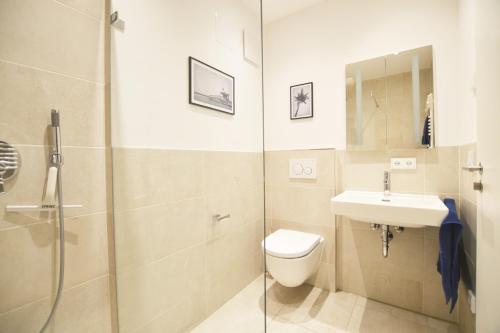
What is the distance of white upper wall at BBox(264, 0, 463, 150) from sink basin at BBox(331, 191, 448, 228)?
0.44 metres

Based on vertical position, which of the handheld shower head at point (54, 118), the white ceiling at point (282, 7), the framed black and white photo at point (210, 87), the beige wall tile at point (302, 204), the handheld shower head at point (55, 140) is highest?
the white ceiling at point (282, 7)

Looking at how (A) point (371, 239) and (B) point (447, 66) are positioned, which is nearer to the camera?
(B) point (447, 66)

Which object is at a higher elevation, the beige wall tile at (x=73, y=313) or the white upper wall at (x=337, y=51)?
the white upper wall at (x=337, y=51)

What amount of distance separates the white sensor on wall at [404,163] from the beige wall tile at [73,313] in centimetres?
190

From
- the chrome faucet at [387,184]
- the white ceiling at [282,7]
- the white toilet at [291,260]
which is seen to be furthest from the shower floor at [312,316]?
the white ceiling at [282,7]

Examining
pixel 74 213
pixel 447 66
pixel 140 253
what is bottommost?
pixel 140 253

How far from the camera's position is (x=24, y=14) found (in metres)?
0.79

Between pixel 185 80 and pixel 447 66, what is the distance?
1694 millimetres

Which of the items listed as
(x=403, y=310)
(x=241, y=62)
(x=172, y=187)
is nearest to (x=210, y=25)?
(x=241, y=62)

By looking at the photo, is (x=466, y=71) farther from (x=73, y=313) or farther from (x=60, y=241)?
(x=73, y=313)

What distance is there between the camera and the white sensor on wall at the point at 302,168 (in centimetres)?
191

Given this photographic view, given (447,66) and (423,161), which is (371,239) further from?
(447,66)

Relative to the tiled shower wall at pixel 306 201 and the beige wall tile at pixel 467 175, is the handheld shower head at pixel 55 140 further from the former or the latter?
the beige wall tile at pixel 467 175

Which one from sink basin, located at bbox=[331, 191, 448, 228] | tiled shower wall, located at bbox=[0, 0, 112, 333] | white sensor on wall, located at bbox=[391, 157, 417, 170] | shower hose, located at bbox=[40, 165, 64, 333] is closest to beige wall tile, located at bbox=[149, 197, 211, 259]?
tiled shower wall, located at bbox=[0, 0, 112, 333]
